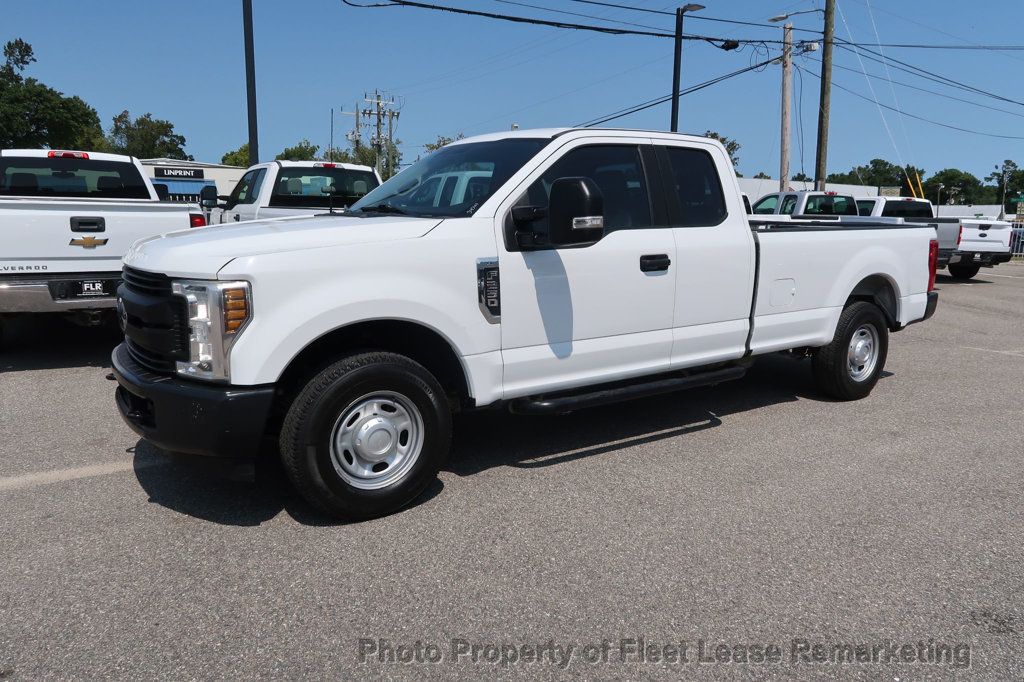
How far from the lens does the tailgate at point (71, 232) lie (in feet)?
21.0

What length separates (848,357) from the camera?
630 centimetres

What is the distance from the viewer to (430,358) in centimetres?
429

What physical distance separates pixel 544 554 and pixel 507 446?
158 centimetres

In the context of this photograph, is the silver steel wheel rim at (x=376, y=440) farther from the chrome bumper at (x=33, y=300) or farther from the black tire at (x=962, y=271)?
the black tire at (x=962, y=271)

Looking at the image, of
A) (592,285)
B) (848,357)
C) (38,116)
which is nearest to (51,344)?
(592,285)

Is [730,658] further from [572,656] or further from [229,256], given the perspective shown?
[229,256]

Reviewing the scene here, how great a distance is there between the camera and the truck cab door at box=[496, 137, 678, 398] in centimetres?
429

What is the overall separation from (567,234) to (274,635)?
94.3 inches

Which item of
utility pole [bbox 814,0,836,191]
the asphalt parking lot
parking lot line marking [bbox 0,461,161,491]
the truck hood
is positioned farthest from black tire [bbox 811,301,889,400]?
Answer: utility pole [bbox 814,0,836,191]

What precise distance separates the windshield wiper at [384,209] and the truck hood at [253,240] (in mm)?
281

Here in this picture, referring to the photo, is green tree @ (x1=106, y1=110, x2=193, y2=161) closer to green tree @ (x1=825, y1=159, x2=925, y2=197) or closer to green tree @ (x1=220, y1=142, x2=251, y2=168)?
green tree @ (x1=220, y1=142, x2=251, y2=168)

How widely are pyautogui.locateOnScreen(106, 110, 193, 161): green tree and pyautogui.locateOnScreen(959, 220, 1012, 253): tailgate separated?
3586 inches

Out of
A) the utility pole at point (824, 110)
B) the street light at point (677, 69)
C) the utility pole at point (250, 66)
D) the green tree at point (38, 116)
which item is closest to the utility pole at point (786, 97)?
the utility pole at point (824, 110)

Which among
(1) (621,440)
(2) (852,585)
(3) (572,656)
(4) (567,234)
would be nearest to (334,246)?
(4) (567,234)
